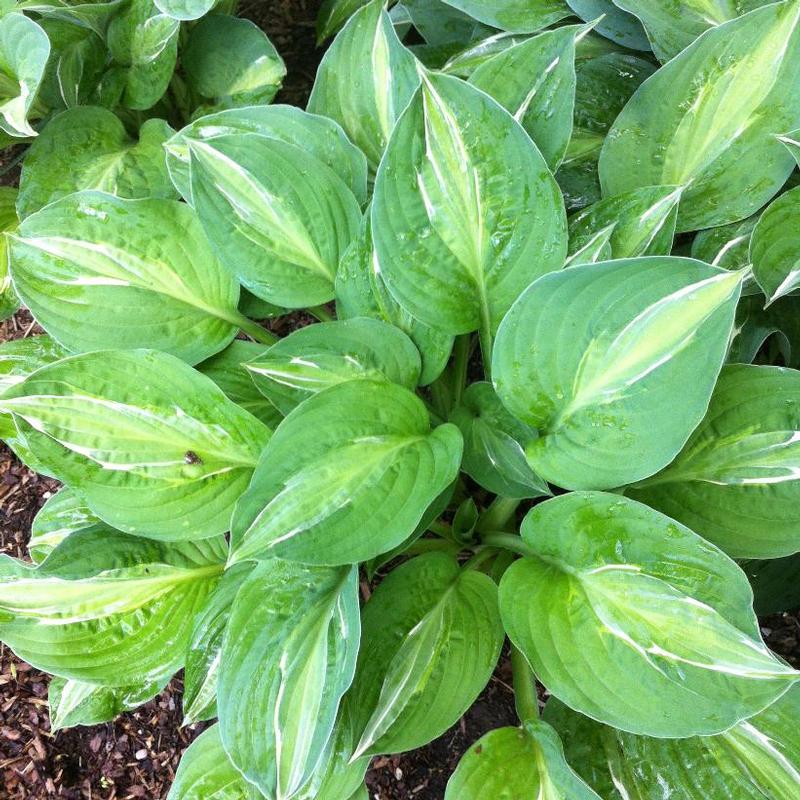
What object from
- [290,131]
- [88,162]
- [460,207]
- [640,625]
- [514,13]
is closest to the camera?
[640,625]

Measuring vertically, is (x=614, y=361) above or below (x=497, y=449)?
above

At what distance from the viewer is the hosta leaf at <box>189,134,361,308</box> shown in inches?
41.2

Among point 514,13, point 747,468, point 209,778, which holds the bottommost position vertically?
point 209,778

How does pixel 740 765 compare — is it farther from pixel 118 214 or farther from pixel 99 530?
pixel 118 214

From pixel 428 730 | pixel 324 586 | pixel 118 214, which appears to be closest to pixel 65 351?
pixel 118 214

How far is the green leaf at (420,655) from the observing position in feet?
3.10

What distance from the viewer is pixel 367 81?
1.21 meters

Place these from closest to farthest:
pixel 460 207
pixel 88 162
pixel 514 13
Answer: pixel 460 207 < pixel 514 13 < pixel 88 162

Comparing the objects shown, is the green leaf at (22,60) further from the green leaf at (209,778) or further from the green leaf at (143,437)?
the green leaf at (209,778)

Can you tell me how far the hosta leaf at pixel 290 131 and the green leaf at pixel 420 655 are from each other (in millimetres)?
642

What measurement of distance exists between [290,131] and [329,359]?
1.32ft

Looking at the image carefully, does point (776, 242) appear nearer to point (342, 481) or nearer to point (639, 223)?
point (639, 223)

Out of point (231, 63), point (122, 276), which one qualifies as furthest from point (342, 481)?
point (231, 63)

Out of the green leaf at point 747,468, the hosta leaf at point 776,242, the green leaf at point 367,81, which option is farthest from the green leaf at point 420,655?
the green leaf at point 367,81
